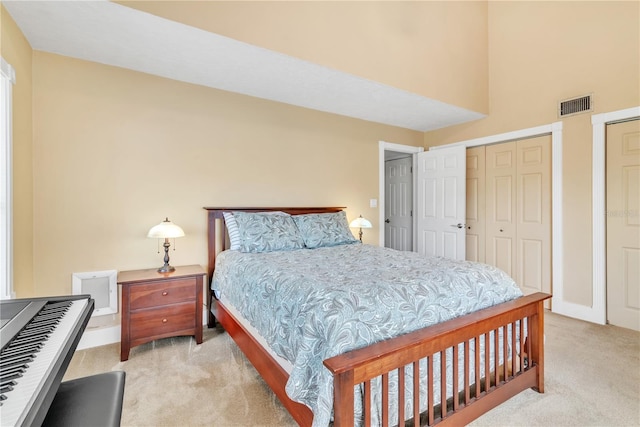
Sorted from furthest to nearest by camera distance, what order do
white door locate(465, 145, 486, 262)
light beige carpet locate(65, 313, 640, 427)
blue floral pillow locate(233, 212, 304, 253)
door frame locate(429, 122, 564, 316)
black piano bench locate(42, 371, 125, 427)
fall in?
white door locate(465, 145, 486, 262) → door frame locate(429, 122, 564, 316) → blue floral pillow locate(233, 212, 304, 253) → light beige carpet locate(65, 313, 640, 427) → black piano bench locate(42, 371, 125, 427)

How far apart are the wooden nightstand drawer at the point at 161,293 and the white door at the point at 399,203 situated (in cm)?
347

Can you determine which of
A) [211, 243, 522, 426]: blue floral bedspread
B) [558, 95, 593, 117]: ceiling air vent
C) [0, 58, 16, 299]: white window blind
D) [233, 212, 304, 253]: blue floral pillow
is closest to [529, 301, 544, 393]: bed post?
[211, 243, 522, 426]: blue floral bedspread

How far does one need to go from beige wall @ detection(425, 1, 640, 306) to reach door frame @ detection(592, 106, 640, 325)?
52mm

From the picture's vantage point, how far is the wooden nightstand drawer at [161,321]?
2.36 m

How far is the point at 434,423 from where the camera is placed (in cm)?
142

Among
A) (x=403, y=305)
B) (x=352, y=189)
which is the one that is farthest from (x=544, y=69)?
(x=403, y=305)

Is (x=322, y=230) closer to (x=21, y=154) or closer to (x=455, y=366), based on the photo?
(x=455, y=366)

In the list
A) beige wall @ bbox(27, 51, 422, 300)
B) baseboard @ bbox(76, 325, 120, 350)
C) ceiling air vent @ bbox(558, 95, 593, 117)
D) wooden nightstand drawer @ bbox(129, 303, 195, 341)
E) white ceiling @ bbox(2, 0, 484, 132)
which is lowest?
baseboard @ bbox(76, 325, 120, 350)

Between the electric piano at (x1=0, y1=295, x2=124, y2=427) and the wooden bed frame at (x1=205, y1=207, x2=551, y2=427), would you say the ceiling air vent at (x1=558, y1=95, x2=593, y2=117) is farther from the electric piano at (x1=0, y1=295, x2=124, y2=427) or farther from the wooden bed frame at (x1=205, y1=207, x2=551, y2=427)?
the electric piano at (x1=0, y1=295, x2=124, y2=427)

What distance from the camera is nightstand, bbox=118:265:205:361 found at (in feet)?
7.63

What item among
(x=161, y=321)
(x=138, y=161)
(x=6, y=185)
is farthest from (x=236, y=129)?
(x=161, y=321)

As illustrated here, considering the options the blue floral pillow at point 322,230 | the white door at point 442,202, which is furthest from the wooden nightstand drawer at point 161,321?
the white door at point 442,202

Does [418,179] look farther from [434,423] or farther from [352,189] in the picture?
[434,423]

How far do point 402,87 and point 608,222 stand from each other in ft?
7.91
